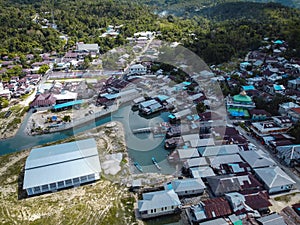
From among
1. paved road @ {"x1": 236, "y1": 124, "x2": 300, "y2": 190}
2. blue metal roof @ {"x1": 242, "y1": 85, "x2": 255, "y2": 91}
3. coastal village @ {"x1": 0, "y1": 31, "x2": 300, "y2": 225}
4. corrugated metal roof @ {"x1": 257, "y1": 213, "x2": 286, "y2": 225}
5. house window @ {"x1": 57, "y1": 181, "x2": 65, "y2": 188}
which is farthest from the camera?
blue metal roof @ {"x1": 242, "y1": 85, "x2": 255, "y2": 91}

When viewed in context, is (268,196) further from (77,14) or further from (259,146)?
(77,14)

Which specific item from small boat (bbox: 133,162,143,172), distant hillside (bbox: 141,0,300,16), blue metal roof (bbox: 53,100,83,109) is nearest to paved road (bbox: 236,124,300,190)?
small boat (bbox: 133,162,143,172)

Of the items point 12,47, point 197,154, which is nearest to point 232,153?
point 197,154

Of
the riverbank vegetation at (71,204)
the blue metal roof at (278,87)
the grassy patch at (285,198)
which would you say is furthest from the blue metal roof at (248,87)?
the riverbank vegetation at (71,204)

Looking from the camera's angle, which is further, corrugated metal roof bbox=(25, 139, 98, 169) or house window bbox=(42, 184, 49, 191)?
corrugated metal roof bbox=(25, 139, 98, 169)

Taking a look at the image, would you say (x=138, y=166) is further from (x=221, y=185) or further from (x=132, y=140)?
(x=221, y=185)

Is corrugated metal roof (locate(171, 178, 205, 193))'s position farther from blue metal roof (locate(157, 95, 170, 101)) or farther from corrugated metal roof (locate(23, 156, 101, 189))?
blue metal roof (locate(157, 95, 170, 101))

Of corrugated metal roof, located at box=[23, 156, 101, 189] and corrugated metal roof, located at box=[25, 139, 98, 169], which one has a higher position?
corrugated metal roof, located at box=[25, 139, 98, 169]

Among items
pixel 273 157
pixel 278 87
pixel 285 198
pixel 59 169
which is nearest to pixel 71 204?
pixel 59 169

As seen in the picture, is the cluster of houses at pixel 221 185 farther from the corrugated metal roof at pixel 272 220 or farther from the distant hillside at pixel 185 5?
the distant hillside at pixel 185 5
